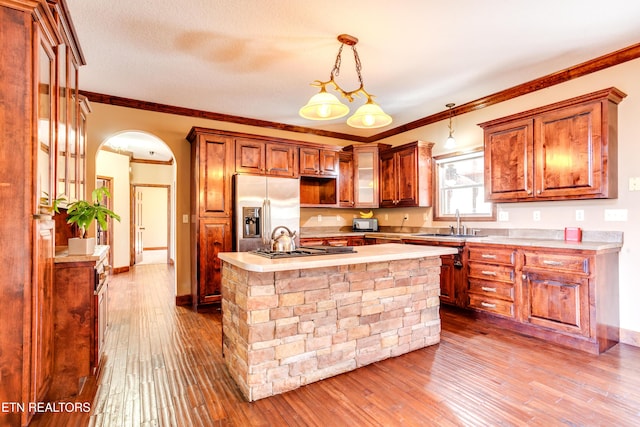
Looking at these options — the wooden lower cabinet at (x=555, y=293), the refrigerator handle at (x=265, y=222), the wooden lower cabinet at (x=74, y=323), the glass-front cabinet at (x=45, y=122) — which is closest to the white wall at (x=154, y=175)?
the refrigerator handle at (x=265, y=222)

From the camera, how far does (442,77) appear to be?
3641 millimetres

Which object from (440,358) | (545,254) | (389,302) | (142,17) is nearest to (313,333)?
(389,302)

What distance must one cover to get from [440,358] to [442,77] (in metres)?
2.88

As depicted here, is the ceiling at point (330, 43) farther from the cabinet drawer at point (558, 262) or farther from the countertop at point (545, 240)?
the cabinet drawer at point (558, 262)

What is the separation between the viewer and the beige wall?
298 cm

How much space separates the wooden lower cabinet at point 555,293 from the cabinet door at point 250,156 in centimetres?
299

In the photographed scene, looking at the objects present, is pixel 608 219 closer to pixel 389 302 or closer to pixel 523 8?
pixel 523 8

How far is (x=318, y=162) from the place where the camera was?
5082mm

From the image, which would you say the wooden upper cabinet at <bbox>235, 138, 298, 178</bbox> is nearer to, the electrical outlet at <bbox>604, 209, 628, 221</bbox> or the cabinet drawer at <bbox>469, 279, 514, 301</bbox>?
the cabinet drawer at <bbox>469, 279, 514, 301</bbox>

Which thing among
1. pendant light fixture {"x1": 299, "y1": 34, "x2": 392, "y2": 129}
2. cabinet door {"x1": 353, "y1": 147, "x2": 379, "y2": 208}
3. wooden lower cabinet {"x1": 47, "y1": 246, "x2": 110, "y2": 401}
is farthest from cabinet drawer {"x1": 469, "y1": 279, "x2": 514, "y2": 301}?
wooden lower cabinet {"x1": 47, "y1": 246, "x2": 110, "y2": 401}

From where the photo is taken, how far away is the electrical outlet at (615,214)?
119 inches

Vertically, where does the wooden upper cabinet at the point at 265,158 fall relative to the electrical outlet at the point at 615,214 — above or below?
above

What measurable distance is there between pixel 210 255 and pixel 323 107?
2.52 meters

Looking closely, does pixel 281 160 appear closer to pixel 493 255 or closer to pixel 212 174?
pixel 212 174
